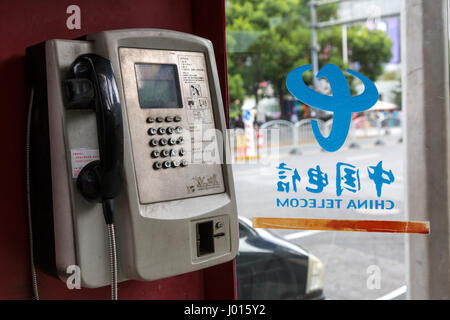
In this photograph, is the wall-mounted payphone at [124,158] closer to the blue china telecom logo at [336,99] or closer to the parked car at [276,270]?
the blue china telecom logo at [336,99]

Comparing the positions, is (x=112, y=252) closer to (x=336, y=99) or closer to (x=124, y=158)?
(x=124, y=158)

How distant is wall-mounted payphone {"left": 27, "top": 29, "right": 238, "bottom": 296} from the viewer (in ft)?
3.85

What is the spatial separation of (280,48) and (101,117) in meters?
2.41

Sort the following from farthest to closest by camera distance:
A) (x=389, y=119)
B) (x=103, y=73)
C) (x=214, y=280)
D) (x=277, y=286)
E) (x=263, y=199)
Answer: (x=277, y=286)
(x=263, y=199)
(x=389, y=119)
(x=214, y=280)
(x=103, y=73)

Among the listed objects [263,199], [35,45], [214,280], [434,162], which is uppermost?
[35,45]

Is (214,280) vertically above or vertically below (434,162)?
below

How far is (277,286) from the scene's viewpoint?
253 cm

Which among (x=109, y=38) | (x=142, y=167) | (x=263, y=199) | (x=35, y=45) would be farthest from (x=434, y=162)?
(x=35, y=45)

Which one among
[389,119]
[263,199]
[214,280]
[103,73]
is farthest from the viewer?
[263,199]

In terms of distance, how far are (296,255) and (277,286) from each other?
0.60 ft

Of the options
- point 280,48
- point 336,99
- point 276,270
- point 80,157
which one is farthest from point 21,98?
point 280,48

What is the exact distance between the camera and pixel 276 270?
253 cm

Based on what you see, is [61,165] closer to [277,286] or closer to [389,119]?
[389,119]

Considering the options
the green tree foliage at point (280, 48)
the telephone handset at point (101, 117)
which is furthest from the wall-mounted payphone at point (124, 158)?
the green tree foliage at point (280, 48)
